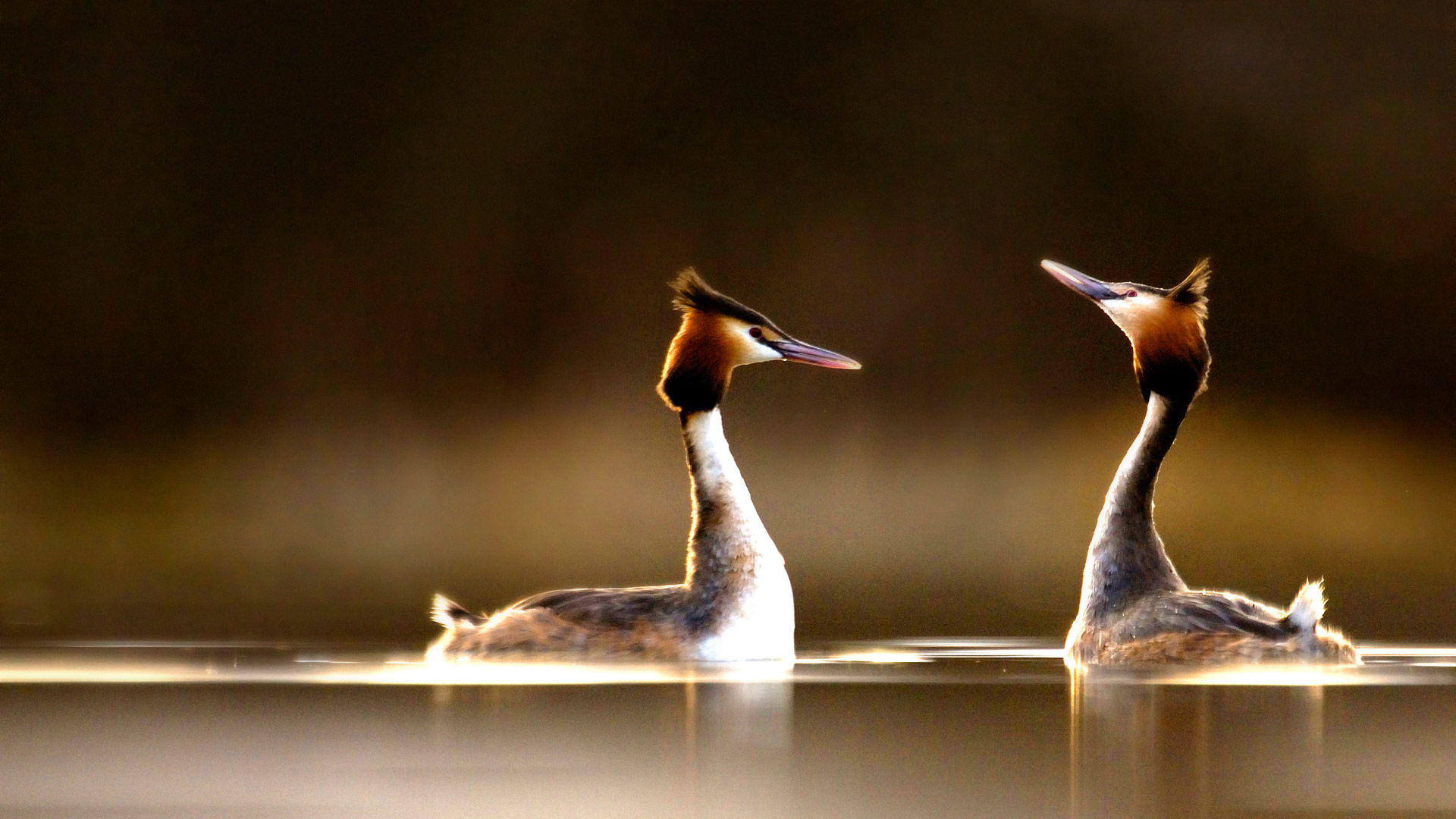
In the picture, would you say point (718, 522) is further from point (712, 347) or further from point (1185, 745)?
point (1185, 745)

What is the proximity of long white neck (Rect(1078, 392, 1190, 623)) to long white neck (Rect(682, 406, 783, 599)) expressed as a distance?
963 mm

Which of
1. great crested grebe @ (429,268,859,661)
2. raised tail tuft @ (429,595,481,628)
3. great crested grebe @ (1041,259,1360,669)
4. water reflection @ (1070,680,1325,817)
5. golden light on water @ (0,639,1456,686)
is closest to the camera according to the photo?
water reflection @ (1070,680,1325,817)

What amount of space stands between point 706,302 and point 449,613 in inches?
48.9

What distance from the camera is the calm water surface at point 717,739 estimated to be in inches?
149

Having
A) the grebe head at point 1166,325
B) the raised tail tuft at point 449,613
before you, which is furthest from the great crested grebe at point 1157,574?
the raised tail tuft at point 449,613

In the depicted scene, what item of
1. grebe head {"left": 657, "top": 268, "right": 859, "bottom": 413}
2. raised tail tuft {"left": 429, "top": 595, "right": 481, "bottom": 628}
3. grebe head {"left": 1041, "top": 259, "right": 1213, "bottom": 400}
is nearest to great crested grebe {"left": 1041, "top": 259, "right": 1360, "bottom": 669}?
grebe head {"left": 1041, "top": 259, "right": 1213, "bottom": 400}

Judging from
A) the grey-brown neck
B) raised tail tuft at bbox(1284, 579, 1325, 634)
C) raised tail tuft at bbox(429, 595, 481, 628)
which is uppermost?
the grey-brown neck

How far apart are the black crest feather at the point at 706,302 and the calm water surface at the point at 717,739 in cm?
107

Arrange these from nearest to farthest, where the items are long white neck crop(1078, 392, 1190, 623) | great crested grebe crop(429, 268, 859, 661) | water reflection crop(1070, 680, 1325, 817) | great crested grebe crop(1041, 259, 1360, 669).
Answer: water reflection crop(1070, 680, 1325, 817) → great crested grebe crop(1041, 259, 1360, 669) → great crested grebe crop(429, 268, 859, 661) → long white neck crop(1078, 392, 1190, 623)

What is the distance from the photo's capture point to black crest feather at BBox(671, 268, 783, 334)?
6391mm

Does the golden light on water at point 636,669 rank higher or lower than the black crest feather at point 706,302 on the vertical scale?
lower

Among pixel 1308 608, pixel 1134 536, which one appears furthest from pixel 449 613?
pixel 1308 608

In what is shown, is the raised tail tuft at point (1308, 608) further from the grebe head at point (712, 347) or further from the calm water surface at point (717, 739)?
the grebe head at point (712, 347)

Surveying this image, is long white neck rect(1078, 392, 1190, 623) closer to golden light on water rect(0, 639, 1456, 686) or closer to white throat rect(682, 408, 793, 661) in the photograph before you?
golden light on water rect(0, 639, 1456, 686)
